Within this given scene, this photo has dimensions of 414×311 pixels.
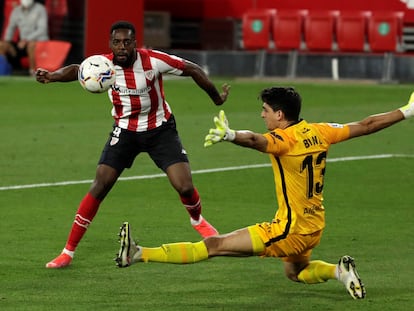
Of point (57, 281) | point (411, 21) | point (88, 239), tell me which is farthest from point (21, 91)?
point (57, 281)

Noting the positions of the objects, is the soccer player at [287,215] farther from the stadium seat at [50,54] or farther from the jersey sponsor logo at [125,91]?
the stadium seat at [50,54]

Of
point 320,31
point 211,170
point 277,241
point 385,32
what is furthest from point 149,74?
point 320,31

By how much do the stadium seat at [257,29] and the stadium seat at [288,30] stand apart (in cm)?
17

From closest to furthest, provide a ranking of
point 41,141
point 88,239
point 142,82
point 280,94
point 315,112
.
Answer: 1. point 280,94
2. point 142,82
3. point 88,239
4. point 41,141
5. point 315,112

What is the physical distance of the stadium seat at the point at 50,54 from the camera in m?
30.5

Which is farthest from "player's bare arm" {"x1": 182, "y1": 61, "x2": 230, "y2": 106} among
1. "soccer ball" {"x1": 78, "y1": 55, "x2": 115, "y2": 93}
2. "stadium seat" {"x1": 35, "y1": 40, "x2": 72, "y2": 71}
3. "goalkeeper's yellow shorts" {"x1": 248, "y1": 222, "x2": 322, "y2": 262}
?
"stadium seat" {"x1": 35, "y1": 40, "x2": 72, "y2": 71}

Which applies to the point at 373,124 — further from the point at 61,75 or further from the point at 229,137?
the point at 61,75

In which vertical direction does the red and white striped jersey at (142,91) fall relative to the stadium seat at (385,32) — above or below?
above

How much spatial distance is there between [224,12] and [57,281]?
79.0 ft

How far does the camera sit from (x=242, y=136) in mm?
8672

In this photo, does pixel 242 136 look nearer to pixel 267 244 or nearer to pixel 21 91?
pixel 267 244

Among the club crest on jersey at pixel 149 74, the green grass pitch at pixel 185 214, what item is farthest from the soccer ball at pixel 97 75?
the green grass pitch at pixel 185 214

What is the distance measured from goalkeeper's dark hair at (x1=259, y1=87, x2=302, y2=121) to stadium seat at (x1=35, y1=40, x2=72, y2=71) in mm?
21602

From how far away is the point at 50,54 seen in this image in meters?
30.7
